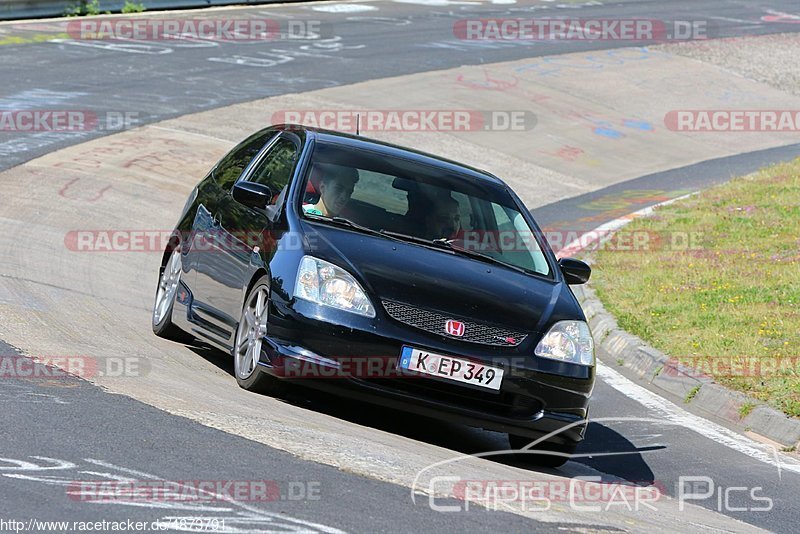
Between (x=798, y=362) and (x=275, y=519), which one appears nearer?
(x=275, y=519)

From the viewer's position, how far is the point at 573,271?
8.64 metres

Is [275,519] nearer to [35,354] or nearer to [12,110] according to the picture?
[35,354]

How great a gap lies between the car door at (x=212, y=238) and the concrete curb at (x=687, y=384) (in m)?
3.43

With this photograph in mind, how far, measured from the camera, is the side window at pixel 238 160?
9.47 m

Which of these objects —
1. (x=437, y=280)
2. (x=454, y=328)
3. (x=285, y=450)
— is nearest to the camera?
(x=285, y=450)

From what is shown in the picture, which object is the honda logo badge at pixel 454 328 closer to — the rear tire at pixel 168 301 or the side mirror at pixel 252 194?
the side mirror at pixel 252 194

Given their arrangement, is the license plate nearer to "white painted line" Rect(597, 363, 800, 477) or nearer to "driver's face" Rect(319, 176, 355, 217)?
"driver's face" Rect(319, 176, 355, 217)

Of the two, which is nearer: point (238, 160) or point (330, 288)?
point (330, 288)

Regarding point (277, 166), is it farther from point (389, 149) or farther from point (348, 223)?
point (348, 223)

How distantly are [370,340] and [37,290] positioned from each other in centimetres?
375

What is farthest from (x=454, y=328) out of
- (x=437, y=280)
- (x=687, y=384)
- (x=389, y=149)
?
(x=687, y=384)

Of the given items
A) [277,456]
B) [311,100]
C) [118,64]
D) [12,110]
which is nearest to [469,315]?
[277,456]

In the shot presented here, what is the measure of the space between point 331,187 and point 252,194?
1.62 feet

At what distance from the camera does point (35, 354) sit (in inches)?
303
